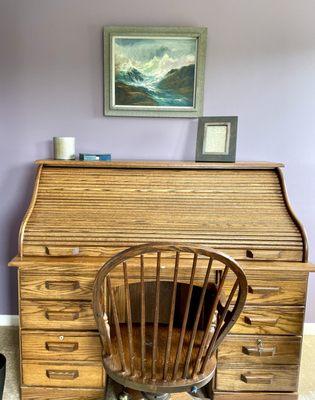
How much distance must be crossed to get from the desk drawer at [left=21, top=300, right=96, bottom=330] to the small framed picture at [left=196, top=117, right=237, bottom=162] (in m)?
0.99

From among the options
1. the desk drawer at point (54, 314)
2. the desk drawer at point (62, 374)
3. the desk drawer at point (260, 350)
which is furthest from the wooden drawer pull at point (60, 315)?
the desk drawer at point (260, 350)

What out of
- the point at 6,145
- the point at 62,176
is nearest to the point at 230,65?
the point at 62,176

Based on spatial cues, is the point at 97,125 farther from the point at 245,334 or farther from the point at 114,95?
the point at 245,334

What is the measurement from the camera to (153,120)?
2061mm

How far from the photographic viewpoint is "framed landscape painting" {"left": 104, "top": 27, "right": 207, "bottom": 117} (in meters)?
1.95

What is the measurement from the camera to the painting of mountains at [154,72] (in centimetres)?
196

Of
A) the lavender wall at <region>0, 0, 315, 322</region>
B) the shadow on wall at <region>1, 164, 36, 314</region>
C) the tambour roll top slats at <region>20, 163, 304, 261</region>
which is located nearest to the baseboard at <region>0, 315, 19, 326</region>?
the shadow on wall at <region>1, 164, 36, 314</region>

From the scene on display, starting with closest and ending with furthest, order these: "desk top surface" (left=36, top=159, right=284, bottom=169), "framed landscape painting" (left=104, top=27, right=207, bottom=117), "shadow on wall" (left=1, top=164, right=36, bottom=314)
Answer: "desk top surface" (left=36, top=159, right=284, bottom=169), "framed landscape painting" (left=104, top=27, right=207, bottom=117), "shadow on wall" (left=1, top=164, right=36, bottom=314)

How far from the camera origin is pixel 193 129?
2068 millimetres

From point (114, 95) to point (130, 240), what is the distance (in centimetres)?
99

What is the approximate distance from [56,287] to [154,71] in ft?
4.48

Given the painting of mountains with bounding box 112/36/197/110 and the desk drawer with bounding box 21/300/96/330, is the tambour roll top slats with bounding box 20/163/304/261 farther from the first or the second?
the painting of mountains with bounding box 112/36/197/110

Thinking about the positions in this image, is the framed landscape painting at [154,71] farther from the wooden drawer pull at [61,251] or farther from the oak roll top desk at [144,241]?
the wooden drawer pull at [61,251]

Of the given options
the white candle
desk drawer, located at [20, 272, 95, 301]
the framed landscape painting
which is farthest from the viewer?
the framed landscape painting
